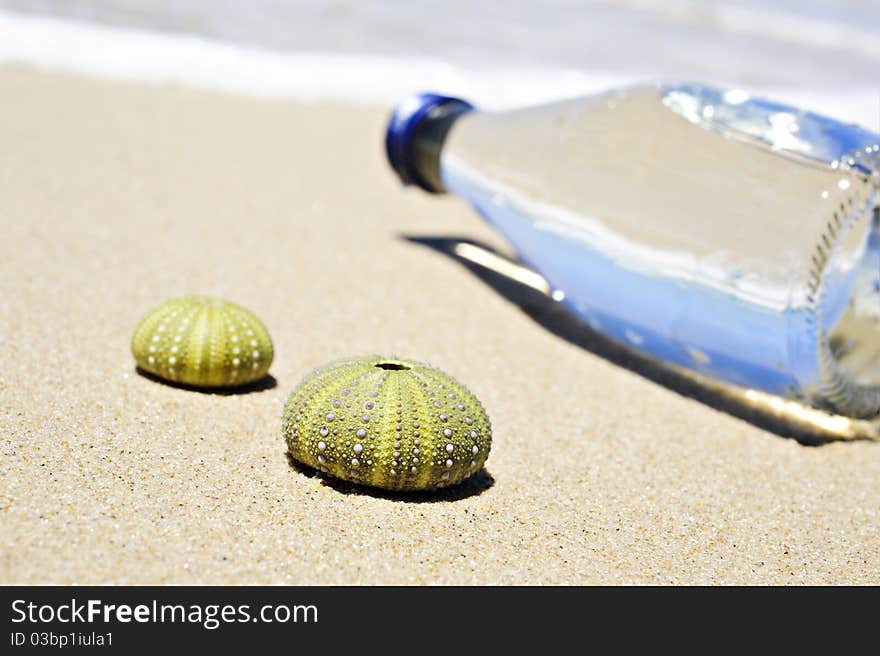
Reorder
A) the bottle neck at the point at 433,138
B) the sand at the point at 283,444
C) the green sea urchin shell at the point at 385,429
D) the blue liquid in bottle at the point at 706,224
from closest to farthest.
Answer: the sand at the point at 283,444 → the green sea urchin shell at the point at 385,429 → the blue liquid in bottle at the point at 706,224 → the bottle neck at the point at 433,138

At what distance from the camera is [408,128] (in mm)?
3711

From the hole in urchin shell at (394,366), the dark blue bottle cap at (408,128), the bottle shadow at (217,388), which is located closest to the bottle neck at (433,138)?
the dark blue bottle cap at (408,128)

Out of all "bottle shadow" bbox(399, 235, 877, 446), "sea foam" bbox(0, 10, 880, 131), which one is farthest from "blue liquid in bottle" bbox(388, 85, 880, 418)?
"sea foam" bbox(0, 10, 880, 131)

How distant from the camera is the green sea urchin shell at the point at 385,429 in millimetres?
1826

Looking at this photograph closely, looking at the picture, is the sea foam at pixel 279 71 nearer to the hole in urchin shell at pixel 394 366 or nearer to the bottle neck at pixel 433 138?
the bottle neck at pixel 433 138

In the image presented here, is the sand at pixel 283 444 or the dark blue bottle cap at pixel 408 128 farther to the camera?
the dark blue bottle cap at pixel 408 128

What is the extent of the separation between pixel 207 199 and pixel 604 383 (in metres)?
1.83

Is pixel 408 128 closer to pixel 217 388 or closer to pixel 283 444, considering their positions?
pixel 217 388

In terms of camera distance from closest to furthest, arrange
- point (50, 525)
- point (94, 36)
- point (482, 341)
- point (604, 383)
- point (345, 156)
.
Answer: point (50, 525) < point (604, 383) < point (482, 341) < point (345, 156) < point (94, 36)

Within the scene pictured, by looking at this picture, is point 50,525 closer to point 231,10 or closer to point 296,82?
point 296,82

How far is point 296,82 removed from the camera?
22.0 feet

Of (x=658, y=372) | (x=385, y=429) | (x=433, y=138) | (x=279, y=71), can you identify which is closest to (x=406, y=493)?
(x=385, y=429)

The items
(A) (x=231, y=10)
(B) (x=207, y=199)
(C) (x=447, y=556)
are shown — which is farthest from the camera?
(A) (x=231, y=10)
